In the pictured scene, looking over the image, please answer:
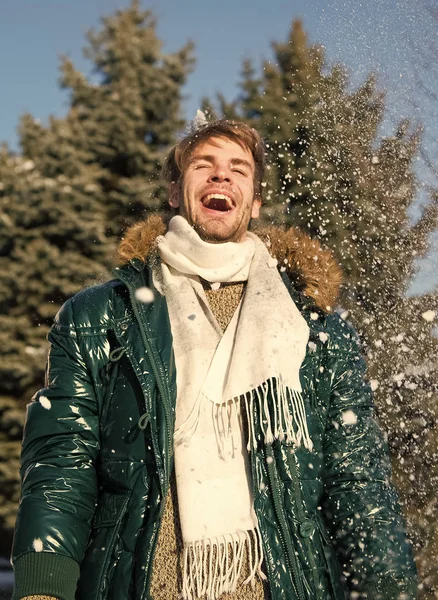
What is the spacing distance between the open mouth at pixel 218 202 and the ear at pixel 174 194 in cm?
18

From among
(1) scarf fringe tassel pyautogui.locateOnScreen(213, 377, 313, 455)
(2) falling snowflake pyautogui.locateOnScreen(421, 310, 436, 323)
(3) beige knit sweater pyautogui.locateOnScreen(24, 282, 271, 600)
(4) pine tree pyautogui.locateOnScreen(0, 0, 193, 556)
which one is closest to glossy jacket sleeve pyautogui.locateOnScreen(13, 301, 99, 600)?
(3) beige knit sweater pyautogui.locateOnScreen(24, 282, 271, 600)

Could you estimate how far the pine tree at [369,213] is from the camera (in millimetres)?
5590

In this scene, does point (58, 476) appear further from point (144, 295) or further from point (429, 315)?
point (429, 315)

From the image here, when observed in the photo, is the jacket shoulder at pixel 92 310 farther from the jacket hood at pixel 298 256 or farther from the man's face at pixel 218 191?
the man's face at pixel 218 191

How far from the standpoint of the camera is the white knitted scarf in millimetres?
1917

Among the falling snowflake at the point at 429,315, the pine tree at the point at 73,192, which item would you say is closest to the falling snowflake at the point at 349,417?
the falling snowflake at the point at 429,315

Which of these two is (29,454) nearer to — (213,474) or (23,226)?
(213,474)

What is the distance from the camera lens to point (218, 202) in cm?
245

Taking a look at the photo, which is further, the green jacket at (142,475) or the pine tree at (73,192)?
the pine tree at (73,192)

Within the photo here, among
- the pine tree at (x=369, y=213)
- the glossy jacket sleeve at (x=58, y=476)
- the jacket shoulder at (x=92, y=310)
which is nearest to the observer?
the glossy jacket sleeve at (x=58, y=476)

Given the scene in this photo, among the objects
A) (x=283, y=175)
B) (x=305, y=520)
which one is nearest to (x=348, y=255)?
(x=283, y=175)

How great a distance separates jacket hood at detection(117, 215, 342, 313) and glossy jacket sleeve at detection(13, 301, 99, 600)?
40 cm

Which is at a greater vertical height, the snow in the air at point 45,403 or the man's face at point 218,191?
the man's face at point 218,191

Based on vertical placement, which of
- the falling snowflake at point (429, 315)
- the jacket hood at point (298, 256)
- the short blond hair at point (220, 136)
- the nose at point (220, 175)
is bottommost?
the jacket hood at point (298, 256)
